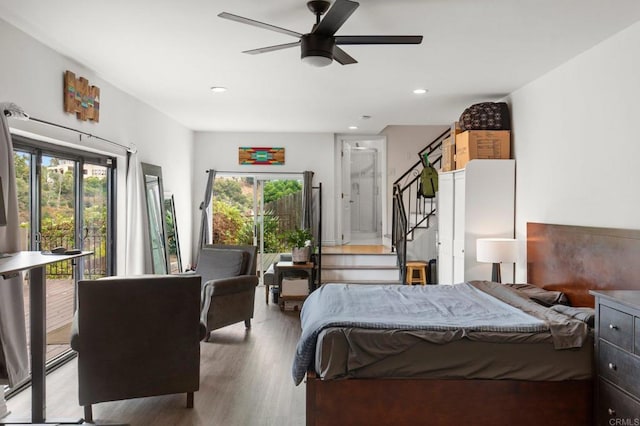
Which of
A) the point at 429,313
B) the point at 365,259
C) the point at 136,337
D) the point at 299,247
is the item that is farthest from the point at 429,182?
the point at 136,337

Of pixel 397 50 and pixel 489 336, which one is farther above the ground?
pixel 397 50

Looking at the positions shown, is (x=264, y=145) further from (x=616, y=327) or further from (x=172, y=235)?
(x=616, y=327)

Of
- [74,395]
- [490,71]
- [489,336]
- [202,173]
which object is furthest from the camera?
[202,173]

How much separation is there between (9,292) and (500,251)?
427cm

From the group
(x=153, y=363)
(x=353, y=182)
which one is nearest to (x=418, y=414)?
(x=153, y=363)

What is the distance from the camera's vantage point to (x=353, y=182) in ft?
34.7

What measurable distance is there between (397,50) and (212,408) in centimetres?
313

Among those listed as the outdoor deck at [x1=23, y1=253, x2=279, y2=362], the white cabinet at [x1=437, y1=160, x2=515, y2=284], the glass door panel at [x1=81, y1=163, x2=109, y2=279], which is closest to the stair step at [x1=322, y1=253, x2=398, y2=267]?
the white cabinet at [x1=437, y1=160, x2=515, y2=284]

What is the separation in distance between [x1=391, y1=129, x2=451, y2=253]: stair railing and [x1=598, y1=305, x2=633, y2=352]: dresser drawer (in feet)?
15.7

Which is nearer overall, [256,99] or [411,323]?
[411,323]

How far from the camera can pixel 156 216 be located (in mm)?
6664

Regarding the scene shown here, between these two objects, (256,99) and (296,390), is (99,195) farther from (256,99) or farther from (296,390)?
(296,390)

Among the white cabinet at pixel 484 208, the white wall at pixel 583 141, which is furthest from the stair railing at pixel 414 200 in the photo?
the white wall at pixel 583 141

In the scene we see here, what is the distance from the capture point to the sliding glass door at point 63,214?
13.3 ft
